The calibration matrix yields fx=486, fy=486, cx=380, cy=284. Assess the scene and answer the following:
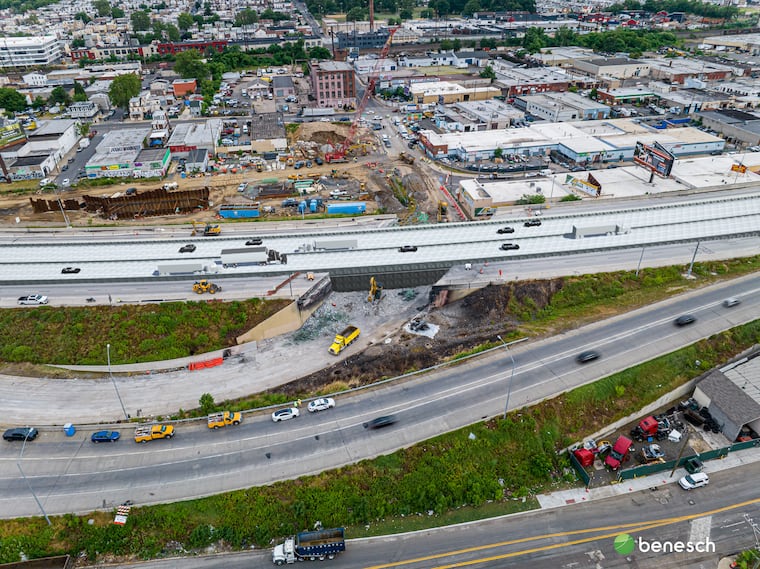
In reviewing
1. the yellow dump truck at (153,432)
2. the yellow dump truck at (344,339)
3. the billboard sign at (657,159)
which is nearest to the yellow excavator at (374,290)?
the yellow dump truck at (344,339)

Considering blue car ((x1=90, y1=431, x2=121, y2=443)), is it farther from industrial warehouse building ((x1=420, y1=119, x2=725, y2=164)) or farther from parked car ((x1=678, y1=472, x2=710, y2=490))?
industrial warehouse building ((x1=420, y1=119, x2=725, y2=164))

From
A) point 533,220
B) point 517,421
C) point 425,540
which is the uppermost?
point 533,220

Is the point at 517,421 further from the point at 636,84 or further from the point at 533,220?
the point at 636,84

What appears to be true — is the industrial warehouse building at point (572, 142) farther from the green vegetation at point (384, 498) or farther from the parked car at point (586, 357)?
the green vegetation at point (384, 498)

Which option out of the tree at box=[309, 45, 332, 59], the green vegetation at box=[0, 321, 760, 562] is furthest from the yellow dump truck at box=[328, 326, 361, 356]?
the tree at box=[309, 45, 332, 59]

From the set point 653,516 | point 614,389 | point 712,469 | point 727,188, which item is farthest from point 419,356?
point 727,188

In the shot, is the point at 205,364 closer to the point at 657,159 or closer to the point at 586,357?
the point at 586,357

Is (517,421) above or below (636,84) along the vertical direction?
below
